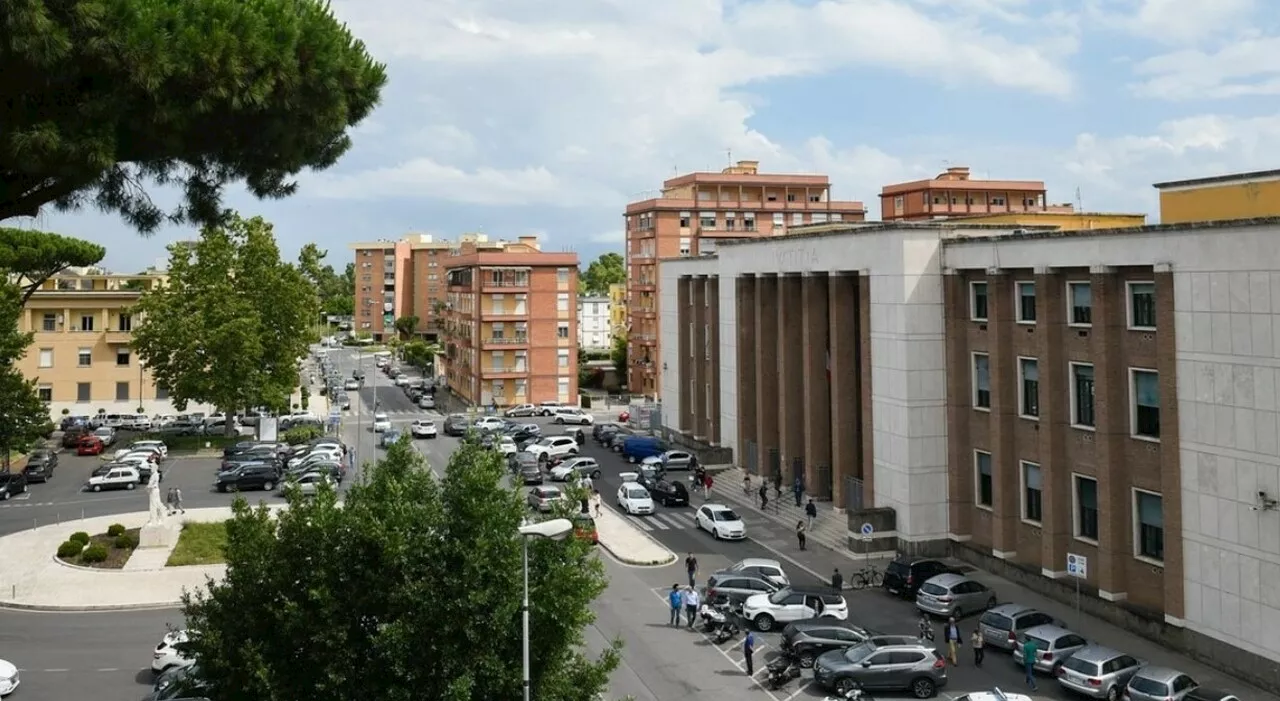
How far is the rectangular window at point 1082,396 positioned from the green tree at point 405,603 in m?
21.4

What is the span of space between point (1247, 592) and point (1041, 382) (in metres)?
9.80

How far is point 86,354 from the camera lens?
270 ft

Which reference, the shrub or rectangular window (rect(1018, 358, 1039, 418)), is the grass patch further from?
rectangular window (rect(1018, 358, 1039, 418))

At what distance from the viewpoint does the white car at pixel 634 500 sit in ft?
158

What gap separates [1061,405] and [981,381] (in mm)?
4187

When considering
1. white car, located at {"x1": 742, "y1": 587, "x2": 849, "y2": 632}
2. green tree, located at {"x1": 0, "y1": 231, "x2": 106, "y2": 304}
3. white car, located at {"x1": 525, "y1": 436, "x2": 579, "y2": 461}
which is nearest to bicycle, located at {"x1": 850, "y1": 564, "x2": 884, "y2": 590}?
white car, located at {"x1": 742, "y1": 587, "x2": 849, "y2": 632}

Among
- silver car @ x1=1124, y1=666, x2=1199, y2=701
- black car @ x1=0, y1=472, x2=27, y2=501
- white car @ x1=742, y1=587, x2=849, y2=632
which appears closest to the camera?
silver car @ x1=1124, y1=666, x2=1199, y2=701

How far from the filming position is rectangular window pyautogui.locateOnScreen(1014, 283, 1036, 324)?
35875mm

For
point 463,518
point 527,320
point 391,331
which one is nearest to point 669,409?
point 527,320

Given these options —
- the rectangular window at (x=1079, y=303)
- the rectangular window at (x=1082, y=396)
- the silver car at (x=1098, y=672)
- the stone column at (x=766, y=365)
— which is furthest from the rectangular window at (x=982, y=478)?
the stone column at (x=766, y=365)

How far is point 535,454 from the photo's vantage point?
Answer: 6141 centimetres

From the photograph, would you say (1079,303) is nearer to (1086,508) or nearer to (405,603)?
(1086,508)

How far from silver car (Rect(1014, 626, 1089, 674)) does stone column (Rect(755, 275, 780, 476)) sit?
24347 millimetres

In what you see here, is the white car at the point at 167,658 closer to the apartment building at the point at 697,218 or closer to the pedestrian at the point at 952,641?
the pedestrian at the point at 952,641
